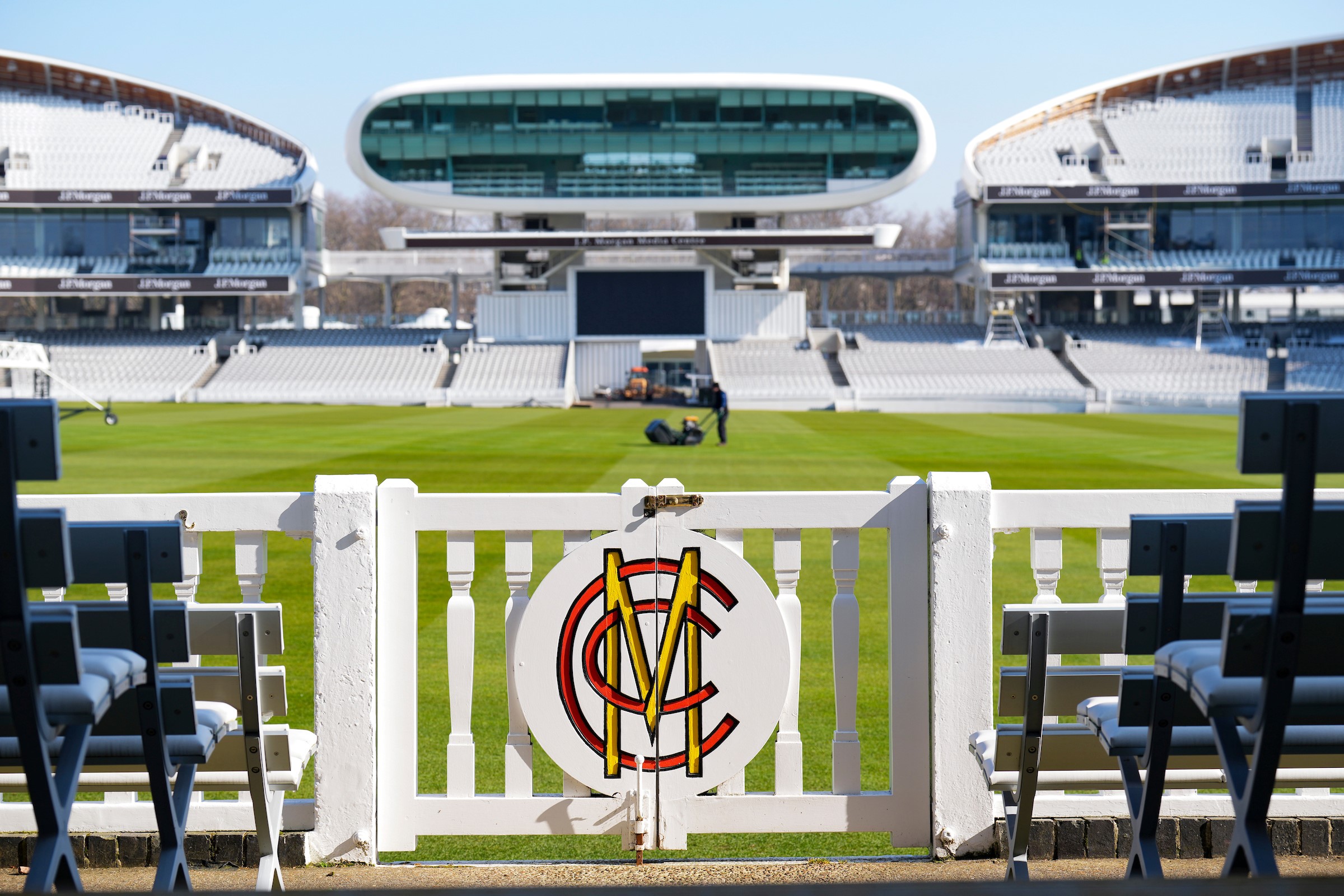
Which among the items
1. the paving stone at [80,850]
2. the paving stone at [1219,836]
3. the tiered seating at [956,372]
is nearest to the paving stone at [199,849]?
the paving stone at [80,850]

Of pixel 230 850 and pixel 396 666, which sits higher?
pixel 396 666

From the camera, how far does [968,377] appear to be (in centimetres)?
6150

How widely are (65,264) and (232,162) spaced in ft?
40.5

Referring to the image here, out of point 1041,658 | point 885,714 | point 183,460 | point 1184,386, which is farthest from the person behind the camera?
point 1184,386

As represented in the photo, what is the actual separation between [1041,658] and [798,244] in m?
67.8

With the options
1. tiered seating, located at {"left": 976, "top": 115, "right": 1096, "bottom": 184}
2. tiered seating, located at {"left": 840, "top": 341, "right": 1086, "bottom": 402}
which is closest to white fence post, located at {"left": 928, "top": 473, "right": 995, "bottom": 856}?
tiered seating, located at {"left": 840, "top": 341, "right": 1086, "bottom": 402}

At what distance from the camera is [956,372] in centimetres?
6294

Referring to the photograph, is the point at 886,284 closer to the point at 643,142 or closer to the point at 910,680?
the point at 643,142

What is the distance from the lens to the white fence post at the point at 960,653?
4375 mm

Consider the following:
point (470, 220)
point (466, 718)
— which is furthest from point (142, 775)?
point (470, 220)

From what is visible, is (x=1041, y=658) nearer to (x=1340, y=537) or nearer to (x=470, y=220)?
(x=1340, y=537)

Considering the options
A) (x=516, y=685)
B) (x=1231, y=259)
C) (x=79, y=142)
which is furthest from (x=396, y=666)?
(x=79, y=142)

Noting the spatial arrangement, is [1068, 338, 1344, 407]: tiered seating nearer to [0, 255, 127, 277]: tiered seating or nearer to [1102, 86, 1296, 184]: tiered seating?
[1102, 86, 1296, 184]: tiered seating

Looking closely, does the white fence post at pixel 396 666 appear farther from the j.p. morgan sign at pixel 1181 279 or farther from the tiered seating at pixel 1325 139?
the tiered seating at pixel 1325 139
